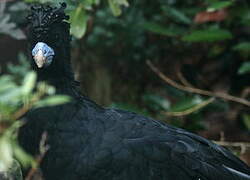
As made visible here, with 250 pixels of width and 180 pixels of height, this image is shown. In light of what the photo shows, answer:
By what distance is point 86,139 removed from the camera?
4410 millimetres

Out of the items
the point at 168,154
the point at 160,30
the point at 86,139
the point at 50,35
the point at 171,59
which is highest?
the point at 50,35

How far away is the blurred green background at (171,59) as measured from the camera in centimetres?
715

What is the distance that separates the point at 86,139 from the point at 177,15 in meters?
3.29

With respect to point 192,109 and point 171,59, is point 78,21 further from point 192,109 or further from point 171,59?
point 171,59

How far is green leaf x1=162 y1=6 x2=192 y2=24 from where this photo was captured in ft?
24.2

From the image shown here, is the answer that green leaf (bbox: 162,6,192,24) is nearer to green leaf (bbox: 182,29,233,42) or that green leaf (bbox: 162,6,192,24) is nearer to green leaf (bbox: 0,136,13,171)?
green leaf (bbox: 182,29,233,42)

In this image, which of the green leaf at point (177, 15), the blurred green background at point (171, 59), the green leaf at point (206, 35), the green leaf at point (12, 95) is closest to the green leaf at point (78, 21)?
the blurred green background at point (171, 59)

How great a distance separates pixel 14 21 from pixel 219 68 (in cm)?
320

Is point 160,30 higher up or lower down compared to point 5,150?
lower down

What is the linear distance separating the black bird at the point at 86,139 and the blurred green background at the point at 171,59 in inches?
89.8

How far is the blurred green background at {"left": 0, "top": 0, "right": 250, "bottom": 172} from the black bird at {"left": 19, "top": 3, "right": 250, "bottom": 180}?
2.28 metres

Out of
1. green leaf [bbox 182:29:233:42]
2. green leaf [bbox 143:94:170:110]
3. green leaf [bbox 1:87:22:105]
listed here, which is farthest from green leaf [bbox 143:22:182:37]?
green leaf [bbox 1:87:22:105]

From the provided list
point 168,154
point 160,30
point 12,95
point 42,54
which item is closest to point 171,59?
point 160,30

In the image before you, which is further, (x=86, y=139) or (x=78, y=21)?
(x=78, y=21)
